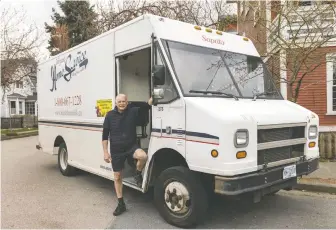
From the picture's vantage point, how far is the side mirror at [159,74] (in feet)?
15.5

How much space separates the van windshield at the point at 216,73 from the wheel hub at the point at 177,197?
4.23 feet

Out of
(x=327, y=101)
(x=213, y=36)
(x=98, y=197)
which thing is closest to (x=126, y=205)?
(x=98, y=197)

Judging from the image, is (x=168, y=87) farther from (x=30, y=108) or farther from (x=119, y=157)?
(x=30, y=108)

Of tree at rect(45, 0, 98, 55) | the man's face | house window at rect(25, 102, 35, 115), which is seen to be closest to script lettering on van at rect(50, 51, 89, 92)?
the man's face

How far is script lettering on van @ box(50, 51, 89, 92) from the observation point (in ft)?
23.8

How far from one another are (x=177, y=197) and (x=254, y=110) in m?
1.60

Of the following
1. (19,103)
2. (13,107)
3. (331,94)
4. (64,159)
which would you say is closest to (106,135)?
(64,159)

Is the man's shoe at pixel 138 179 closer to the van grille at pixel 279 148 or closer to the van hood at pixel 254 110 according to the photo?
the van hood at pixel 254 110

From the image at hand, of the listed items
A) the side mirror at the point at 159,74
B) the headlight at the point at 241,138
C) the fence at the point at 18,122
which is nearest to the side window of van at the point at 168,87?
the side mirror at the point at 159,74

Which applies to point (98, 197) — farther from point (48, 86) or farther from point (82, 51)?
point (48, 86)

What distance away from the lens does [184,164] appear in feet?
16.0

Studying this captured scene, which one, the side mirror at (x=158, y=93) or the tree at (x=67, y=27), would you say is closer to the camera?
the side mirror at (x=158, y=93)

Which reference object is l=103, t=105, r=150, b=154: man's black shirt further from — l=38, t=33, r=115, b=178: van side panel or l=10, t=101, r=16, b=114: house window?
l=10, t=101, r=16, b=114: house window

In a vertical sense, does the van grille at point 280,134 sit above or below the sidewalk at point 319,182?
above
